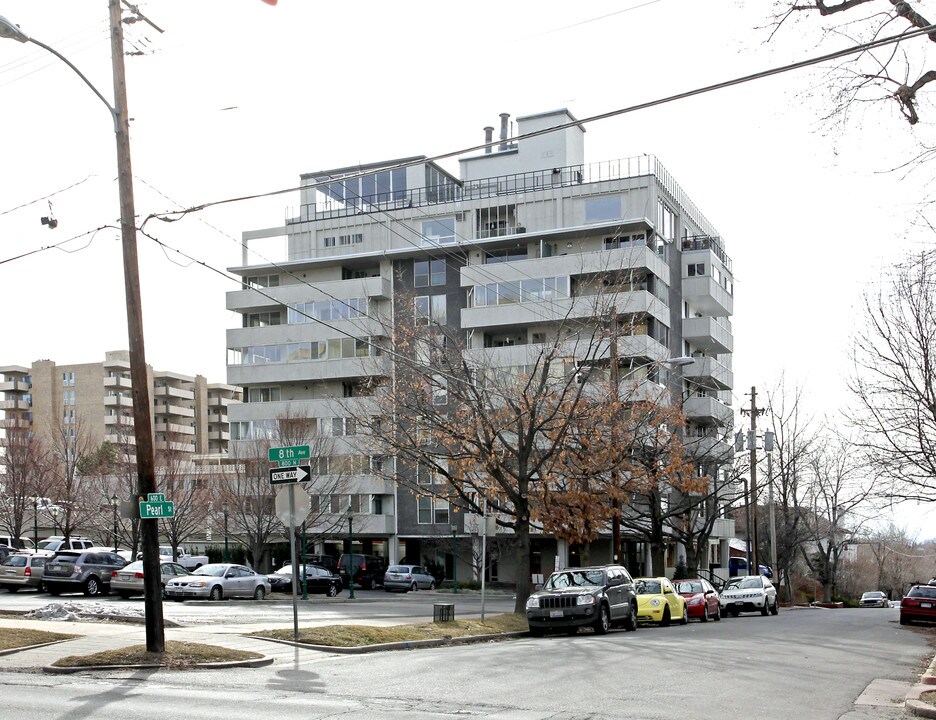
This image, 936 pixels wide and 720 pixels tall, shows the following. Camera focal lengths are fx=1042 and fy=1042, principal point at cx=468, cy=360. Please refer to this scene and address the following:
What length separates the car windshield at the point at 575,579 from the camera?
968 inches

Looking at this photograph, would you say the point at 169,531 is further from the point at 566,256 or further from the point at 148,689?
the point at 148,689

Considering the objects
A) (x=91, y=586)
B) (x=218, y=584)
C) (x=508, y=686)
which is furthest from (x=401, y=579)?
(x=508, y=686)

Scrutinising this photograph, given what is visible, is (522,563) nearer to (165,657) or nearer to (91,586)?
(165,657)

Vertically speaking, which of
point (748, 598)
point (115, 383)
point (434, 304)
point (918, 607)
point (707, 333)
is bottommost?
point (748, 598)

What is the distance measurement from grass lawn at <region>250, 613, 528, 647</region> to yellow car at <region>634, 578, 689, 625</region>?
5676 millimetres

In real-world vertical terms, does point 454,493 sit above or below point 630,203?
below

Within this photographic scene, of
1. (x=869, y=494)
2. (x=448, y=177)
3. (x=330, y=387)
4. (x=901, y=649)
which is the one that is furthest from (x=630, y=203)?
(x=901, y=649)

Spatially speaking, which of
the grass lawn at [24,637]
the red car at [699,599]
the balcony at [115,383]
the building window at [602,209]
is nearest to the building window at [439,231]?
the building window at [602,209]

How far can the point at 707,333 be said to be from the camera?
2446 inches

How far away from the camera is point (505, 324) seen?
196 feet

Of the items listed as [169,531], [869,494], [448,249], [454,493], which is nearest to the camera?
[454,493]

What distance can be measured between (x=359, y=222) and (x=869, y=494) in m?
39.9

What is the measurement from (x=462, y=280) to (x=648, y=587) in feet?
112

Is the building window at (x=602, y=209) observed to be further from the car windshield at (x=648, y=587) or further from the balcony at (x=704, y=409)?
the car windshield at (x=648, y=587)
